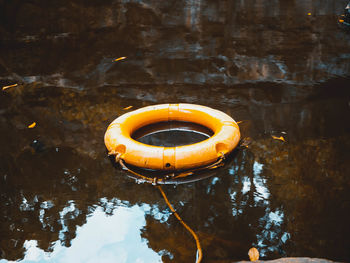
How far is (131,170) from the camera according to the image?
3.43m

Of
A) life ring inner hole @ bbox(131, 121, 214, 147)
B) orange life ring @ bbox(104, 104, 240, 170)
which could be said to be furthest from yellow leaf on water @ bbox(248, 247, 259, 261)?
life ring inner hole @ bbox(131, 121, 214, 147)

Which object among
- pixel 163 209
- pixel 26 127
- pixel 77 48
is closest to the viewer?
pixel 163 209

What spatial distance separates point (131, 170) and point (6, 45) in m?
4.62

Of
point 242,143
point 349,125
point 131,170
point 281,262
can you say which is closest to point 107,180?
point 131,170

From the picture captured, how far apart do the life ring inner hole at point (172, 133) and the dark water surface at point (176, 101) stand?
42cm

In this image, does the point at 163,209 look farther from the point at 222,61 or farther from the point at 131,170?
the point at 222,61

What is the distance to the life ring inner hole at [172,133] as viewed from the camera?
381cm

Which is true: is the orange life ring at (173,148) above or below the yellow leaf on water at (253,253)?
above

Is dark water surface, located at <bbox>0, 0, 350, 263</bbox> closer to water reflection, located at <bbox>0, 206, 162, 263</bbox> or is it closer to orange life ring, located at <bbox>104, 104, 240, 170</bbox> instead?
water reflection, located at <bbox>0, 206, 162, 263</bbox>

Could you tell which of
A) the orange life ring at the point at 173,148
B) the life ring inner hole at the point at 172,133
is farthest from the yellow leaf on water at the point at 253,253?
the life ring inner hole at the point at 172,133

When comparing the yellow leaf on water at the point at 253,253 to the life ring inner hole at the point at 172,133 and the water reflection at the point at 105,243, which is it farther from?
the life ring inner hole at the point at 172,133

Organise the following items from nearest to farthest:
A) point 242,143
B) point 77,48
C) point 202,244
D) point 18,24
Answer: point 202,244
point 242,143
point 77,48
point 18,24

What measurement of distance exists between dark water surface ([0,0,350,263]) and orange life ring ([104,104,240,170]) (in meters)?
0.23

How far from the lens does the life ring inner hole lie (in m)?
3.81
